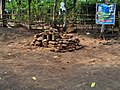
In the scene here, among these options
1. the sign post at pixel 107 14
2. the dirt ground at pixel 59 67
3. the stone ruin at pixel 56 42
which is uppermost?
the sign post at pixel 107 14

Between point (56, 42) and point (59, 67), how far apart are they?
2.85 metres

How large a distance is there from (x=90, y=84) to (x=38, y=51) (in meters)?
4.21

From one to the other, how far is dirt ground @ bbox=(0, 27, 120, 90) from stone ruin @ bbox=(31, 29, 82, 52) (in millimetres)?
327

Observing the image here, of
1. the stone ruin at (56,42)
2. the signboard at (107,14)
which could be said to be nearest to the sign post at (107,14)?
the signboard at (107,14)

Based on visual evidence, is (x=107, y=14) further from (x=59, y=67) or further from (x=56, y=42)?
(x=59, y=67)

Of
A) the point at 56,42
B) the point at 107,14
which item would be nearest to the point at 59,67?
the point at 56,42

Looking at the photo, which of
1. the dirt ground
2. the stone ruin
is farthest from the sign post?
the stone ruin

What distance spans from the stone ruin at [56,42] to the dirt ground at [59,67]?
327mm

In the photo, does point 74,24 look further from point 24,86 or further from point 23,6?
point 24,86

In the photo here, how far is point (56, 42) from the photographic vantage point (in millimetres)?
9945

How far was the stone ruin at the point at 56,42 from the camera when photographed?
32.0 feet

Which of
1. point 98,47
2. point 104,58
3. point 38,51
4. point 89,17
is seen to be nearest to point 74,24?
point 89,17

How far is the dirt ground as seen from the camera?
5651 mm

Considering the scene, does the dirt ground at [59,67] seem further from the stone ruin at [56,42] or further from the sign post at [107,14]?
the sign post at [107,14]
